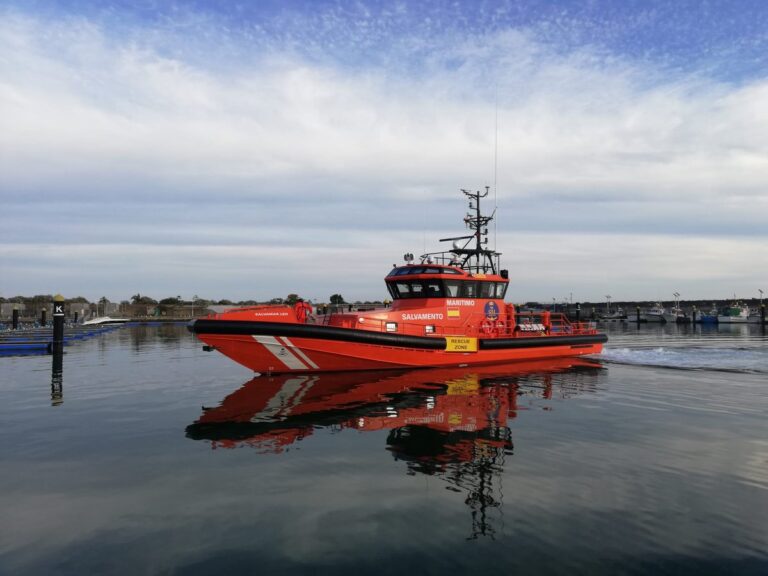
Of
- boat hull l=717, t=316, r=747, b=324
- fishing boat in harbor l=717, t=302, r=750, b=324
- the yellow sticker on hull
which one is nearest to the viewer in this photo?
the yellow sticker on hull

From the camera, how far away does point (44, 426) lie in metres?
8.98

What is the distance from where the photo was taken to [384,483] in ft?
19.7

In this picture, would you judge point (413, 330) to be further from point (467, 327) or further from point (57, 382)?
point (57, 382)

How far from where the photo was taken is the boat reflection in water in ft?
21.9

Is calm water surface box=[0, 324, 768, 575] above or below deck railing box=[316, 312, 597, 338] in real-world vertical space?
below

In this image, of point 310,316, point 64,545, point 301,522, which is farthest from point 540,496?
point 310,316

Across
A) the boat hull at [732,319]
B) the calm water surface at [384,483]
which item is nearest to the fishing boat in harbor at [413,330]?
the calm water surface at [384,483]

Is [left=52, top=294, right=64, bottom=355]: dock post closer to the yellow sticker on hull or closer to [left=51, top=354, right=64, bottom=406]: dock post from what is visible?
[left=51, top=354, right=64, bottom=406]: dock post

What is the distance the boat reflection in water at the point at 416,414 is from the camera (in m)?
6.68

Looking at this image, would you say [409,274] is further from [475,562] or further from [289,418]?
[475,562]

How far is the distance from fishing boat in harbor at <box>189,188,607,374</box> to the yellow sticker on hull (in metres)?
0.04

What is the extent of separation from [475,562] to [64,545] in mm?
3904

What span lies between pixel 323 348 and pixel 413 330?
11.6 ft

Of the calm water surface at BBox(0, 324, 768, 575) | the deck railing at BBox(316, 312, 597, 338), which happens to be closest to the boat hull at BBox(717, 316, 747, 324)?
the deck railing at BBox(316, 312, 597, 338)
